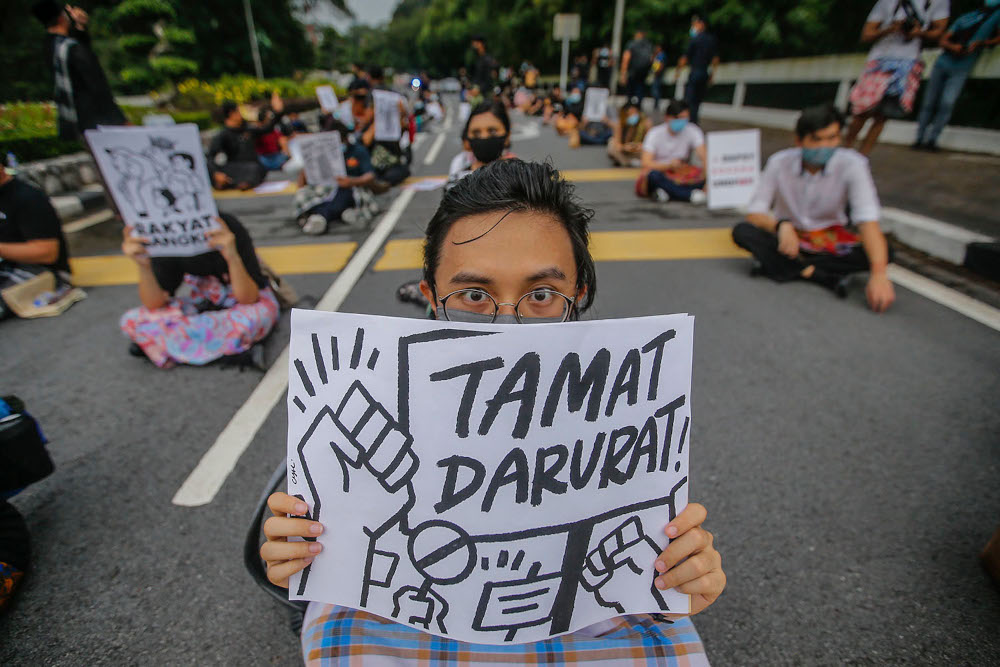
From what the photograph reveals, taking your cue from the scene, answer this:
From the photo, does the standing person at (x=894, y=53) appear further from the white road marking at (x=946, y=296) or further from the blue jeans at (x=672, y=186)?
the white road marking at (x=946, y=296)

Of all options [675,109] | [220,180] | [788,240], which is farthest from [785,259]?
[220,180]

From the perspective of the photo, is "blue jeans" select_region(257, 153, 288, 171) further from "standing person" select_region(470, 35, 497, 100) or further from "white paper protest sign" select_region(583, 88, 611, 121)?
"white paper protest sign" select_region(583, 88, 611, 121)

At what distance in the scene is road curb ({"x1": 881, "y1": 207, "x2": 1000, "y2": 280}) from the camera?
3539 millimetres

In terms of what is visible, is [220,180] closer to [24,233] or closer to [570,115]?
[24,233]

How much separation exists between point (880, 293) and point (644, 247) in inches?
76.8

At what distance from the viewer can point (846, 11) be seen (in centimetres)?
1056

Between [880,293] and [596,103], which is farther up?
[596,103]

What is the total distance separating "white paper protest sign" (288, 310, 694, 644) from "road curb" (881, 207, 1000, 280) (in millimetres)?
4164

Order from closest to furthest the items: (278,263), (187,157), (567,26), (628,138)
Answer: (187,157)
(278,263)
(628,138)
(567,26)

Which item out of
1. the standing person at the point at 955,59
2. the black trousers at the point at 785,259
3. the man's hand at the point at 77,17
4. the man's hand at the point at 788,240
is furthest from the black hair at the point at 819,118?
the man's hand at the point at 77,17

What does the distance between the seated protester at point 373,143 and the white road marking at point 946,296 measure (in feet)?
20.1

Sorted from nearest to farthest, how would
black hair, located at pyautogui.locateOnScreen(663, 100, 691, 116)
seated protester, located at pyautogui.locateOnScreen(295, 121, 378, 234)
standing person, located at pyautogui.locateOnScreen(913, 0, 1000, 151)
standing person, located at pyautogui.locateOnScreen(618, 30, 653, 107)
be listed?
1. seated protester, located at pyautogui.locateOnScreen(295, 121, 378, 234)
2. standing person, located at pyautogui.locateOnScreen(913, 0, 1000, 151)
3. black hair, located at pyautogui.locateOnScreen(663, 100, 691, 116)
4. standing person, located at pyautogui.locateOnScreen(618, 30, 653, 107)

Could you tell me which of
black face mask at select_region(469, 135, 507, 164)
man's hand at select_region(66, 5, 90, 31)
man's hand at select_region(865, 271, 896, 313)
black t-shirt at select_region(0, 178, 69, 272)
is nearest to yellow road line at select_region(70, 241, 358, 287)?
black t-shirt at select_region(0, 178, 69, 272)

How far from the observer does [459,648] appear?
1005mm
